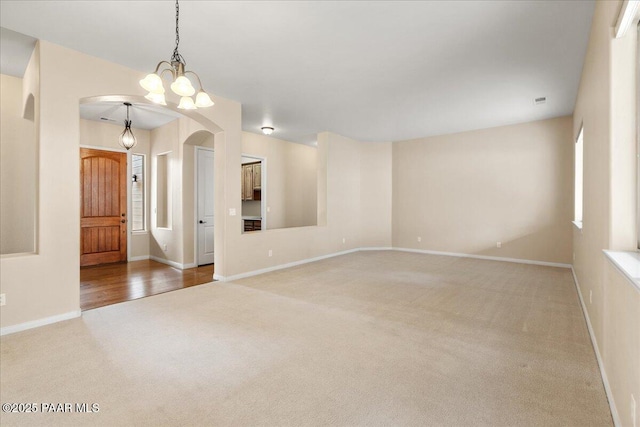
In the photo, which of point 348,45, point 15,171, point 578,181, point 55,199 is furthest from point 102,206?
point 578,181

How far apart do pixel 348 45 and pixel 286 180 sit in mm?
4966

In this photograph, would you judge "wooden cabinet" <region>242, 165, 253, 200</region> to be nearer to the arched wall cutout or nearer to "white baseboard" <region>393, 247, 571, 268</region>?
"white baseboard" <region>393, 247, 571, 268</region>

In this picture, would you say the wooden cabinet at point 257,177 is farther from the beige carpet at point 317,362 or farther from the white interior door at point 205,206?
the beige carpet at point 317,362

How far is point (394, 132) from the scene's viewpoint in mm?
6883

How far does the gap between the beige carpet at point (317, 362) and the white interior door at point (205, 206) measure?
86.6 inches

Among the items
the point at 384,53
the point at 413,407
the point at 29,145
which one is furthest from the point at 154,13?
the point at 413,407

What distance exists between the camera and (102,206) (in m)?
6.06

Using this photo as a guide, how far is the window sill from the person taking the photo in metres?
1.33

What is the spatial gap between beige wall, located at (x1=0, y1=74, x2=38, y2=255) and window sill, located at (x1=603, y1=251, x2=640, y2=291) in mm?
5676

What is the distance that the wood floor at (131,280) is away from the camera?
388cm

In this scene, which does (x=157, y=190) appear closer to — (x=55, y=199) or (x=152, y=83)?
(x=55, y=199)

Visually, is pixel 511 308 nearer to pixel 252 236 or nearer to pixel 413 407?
pixel 413 407

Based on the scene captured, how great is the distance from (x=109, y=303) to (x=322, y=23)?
12.9 feet

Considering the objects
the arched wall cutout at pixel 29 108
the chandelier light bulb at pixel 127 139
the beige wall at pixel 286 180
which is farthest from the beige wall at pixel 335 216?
the arched wall cutout at pixel 29 108
